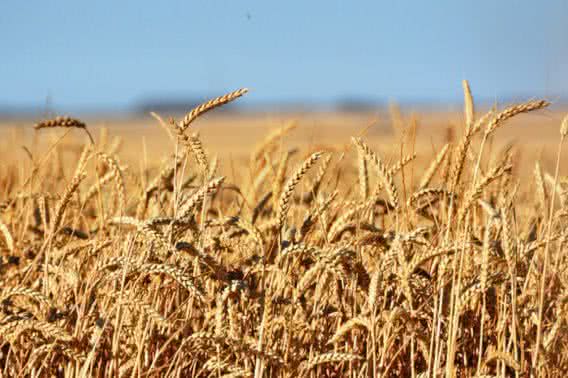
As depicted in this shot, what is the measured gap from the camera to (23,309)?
212 cm

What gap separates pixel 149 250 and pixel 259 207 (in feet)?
2.59

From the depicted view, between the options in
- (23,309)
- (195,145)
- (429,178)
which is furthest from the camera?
(429,178)

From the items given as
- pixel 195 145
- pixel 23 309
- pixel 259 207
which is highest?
pixel 195 145

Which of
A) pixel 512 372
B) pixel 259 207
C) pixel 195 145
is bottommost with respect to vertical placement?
pixel 512 372

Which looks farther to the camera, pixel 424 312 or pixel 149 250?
pixel 424 312

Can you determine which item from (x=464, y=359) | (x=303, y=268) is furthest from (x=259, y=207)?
(x=464, y=359)

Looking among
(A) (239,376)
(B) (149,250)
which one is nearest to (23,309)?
(B) (149,250)

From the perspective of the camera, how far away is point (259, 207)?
2578 millimetres

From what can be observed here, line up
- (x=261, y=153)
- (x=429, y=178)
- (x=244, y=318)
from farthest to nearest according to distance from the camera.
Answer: (x=261, y=153)
(x=429, y=178)
(x=244, y=318)

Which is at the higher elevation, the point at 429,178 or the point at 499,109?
the point at 499,109

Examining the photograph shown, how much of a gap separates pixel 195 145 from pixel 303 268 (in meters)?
0.59

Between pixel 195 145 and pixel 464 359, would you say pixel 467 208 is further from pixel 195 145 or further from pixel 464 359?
pixel 195 145

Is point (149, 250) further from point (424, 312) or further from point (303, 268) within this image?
point (424, 312)

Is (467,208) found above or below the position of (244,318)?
above
